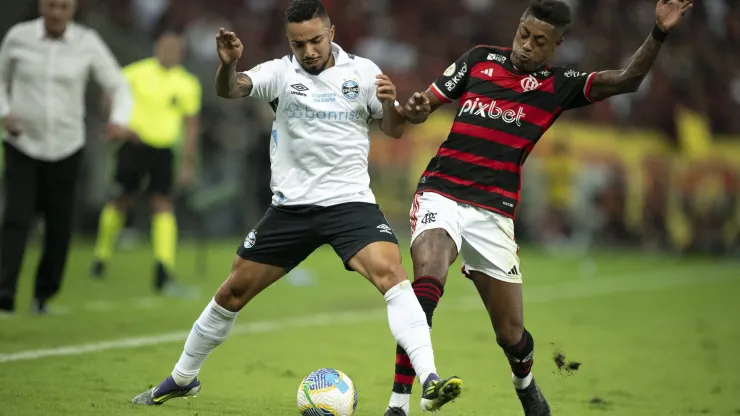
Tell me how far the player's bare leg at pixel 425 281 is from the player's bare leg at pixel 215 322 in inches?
31.5

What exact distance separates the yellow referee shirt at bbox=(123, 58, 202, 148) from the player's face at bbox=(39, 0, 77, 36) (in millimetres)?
3389

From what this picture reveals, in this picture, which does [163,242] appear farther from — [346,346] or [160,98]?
[346,346]

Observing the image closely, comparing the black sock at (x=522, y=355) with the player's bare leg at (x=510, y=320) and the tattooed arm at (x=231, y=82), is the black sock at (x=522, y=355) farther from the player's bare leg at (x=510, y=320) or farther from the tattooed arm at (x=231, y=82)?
the tattooed arm at (x=231, y=82)

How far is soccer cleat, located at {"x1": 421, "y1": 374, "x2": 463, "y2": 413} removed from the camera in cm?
544

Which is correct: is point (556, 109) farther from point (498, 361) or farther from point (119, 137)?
point (119, 137)

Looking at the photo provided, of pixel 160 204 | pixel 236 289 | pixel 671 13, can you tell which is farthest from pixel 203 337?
pixel 160 204

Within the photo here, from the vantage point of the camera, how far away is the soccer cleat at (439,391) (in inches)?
214

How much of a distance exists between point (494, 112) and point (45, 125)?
16.5 feet

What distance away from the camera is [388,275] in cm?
607

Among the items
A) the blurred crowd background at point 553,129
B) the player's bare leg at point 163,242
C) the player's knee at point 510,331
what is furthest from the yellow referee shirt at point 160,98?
the player's knee at point 510,331

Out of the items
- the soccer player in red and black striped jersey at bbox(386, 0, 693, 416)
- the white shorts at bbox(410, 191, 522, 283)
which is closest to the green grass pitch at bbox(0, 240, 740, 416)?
the soccer player in red and black striped jersey at bbox(386, 0, 693, 416)

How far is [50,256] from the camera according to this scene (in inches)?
405

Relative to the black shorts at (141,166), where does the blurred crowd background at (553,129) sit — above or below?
below

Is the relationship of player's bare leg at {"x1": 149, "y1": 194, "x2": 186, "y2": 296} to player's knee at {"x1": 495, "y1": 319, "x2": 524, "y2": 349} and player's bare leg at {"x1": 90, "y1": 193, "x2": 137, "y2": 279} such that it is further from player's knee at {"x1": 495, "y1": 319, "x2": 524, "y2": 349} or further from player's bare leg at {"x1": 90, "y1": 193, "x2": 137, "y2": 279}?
player's knee at {"x1": 495, "y1": 319, "x2": 524, "y2": 349}
